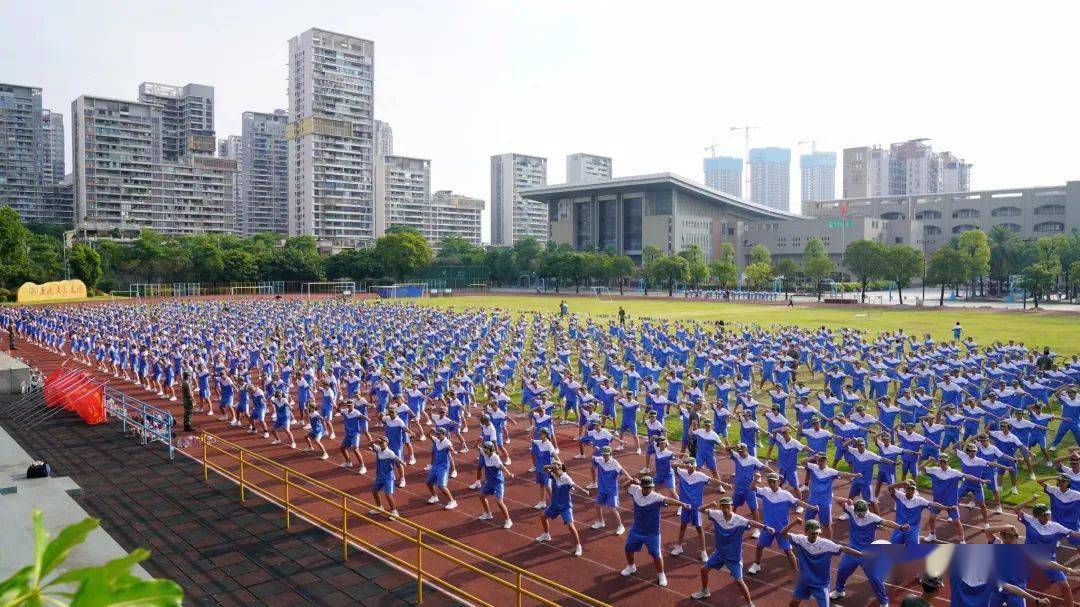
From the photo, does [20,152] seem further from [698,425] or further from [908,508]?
[908,508]

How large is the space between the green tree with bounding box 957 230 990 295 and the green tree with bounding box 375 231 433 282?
58.5 m

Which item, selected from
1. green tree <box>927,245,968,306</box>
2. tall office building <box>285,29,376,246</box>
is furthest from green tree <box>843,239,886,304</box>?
tall office building <box>285,29,376,246</box>

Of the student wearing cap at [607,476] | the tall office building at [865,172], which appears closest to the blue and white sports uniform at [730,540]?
the student wearing cap at [607,476]

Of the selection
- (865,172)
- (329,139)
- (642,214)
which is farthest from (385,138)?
(865,172)

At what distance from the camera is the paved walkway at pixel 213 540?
9539 mm

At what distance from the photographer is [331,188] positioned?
4469 inches

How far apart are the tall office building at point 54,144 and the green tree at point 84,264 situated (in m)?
97.7

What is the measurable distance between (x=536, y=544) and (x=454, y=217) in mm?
143843

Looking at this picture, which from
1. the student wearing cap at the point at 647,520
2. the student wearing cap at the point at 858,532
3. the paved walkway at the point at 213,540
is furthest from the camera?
the paved walkway at the point at 213,540

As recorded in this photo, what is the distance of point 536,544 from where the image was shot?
11055 mm

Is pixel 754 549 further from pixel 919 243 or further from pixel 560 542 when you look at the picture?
pixel 919 243

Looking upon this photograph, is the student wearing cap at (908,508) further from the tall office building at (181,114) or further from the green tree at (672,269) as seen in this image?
the tall office building at (181,114)

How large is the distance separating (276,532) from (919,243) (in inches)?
4109

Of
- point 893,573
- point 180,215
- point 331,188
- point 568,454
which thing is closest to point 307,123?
point 331,188
